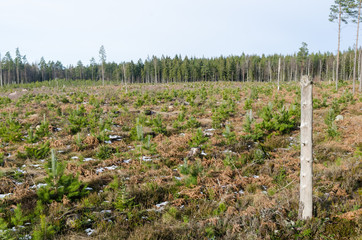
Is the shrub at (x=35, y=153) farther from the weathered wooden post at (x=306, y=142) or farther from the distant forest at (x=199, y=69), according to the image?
the distant forest at (x=199, y=69)

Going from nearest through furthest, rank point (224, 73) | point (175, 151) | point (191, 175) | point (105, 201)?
point (105, 201) < point (191, 175) < point (175, 151) < point (224, 73)

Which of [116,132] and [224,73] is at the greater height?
[224,73]

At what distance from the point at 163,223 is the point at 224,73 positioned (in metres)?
76.8

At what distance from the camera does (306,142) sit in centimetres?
385

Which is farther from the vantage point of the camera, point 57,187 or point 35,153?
point 35,153

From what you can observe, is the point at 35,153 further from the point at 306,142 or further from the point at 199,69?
the point at 199,69

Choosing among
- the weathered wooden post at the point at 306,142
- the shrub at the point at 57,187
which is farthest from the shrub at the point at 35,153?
the weathered wooden post at the point at 306,142

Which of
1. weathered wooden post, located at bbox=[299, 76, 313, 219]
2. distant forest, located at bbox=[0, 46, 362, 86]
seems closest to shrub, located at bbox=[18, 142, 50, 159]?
weathered wooden post, located at bbox=[299, 76, 313, 219]

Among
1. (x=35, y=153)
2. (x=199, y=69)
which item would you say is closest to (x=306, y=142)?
(x=35, y=153)

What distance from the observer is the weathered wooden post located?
379 cm

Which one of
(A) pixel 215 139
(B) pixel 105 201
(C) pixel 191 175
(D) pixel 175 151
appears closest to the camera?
(B) pixel 105 201

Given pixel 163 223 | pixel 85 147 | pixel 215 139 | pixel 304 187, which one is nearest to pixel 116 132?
pixel 85 147

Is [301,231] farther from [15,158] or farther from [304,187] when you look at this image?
[15,158]

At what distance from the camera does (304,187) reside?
4.01 metres
